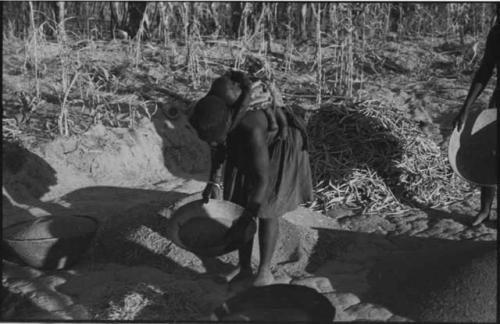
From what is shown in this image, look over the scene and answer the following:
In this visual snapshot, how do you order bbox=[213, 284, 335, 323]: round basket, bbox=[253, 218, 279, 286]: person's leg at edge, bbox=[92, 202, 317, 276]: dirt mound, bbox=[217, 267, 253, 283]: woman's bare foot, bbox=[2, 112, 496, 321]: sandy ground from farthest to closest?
bbox=[92, 202, 317, 276]: dirt mound
bbox=[217, 267, 253, 283]: woman's bare foot
bbox=[253, 218, 279, 286]: person's leg at edge
bbox=[2, 112, 496, 321]: sandy ground
bbox=[213, 284, 335, 323]: round basket

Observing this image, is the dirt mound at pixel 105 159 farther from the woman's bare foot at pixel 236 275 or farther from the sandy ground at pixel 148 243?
the woman's bare foot at pixel 236 275

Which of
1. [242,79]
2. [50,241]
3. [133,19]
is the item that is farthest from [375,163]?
[133,19]

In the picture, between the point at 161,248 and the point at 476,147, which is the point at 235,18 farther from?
the point at 161,248

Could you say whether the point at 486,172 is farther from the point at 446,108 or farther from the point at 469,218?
the point at 446,108

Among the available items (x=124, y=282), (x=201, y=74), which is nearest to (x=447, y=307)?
(x=124, y=282)

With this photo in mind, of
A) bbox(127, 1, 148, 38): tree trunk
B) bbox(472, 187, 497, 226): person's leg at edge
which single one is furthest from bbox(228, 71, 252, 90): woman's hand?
bbox(127, 1, 148, 38): tree trunk

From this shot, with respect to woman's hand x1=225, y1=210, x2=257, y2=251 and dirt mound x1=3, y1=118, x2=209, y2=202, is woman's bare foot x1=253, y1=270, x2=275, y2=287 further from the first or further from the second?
dirt mound x1=3, y1=118, x2=209, y2=202

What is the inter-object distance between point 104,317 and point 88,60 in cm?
388

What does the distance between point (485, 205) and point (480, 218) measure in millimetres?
98

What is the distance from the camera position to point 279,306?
113 inches

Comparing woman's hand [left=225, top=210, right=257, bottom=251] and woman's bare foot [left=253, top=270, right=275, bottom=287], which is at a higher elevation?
woman's hand [left=225, top=210, right=257, bottom=251]

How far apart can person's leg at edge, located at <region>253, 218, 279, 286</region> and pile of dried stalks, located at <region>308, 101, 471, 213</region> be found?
1585 mm

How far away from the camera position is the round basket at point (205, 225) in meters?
3.28

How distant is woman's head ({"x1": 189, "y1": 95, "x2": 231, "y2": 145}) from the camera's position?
2.84 metres
